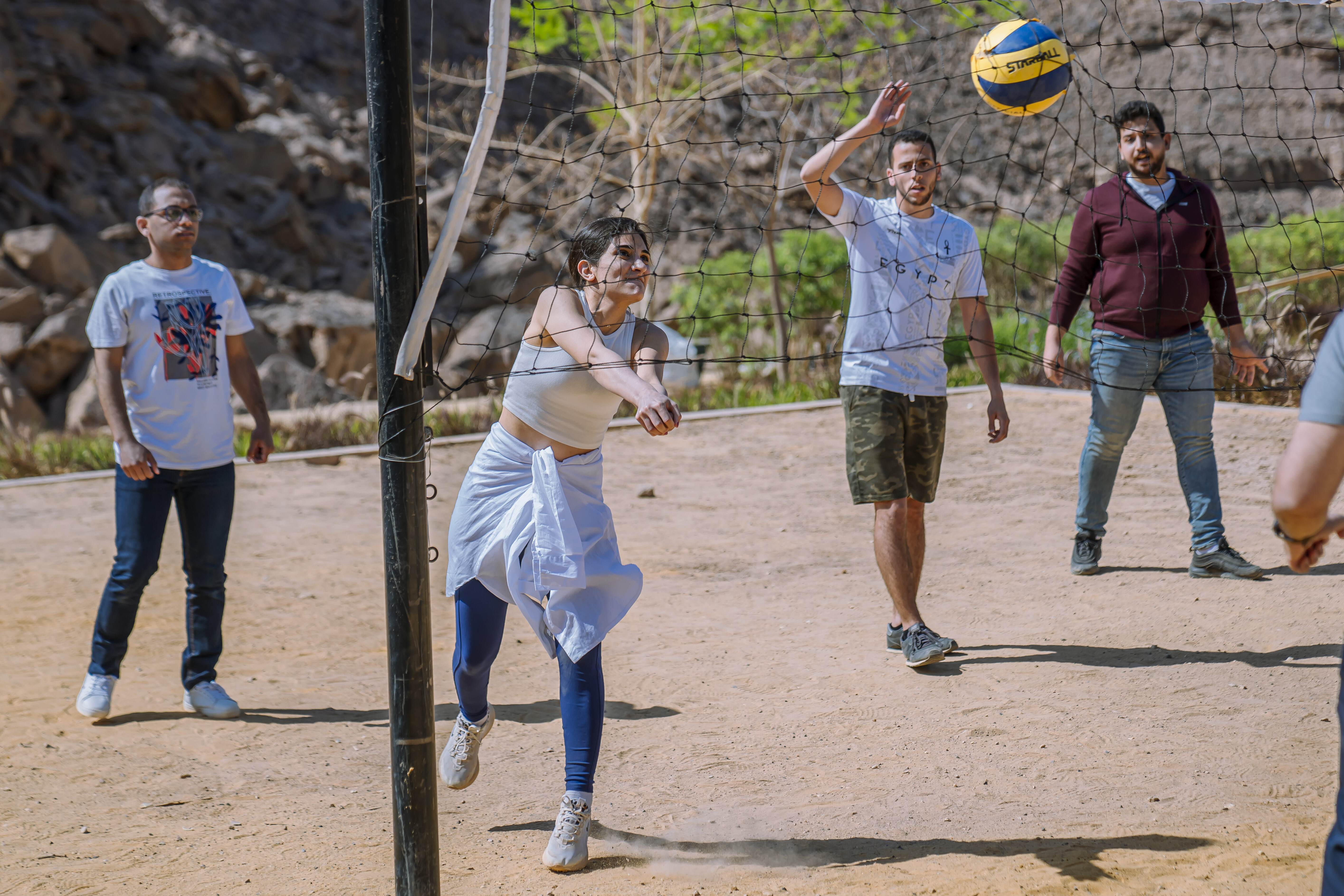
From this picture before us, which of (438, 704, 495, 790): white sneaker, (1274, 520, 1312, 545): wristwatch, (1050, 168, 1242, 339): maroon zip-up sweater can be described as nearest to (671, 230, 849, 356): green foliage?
(1050, 168, 1242, 339): maroon zip-up sweater

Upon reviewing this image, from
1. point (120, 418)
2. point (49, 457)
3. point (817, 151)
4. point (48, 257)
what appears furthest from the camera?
point (48, 257)

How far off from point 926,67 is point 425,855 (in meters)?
17.6

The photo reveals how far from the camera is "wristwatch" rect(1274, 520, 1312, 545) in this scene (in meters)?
2.03

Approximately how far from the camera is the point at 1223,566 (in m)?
5.50

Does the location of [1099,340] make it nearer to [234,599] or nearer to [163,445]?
[163,445]

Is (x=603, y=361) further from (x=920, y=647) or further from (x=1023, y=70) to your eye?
(x=1023, y=70)

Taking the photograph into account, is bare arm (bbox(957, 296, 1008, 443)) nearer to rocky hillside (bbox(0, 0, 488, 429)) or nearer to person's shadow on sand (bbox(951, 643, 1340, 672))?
person's shadow on sand (bbox(951, 643, 1340, 672))

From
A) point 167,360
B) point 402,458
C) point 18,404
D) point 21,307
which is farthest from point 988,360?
point 21,307

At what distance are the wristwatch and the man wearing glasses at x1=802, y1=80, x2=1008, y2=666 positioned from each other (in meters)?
2.43

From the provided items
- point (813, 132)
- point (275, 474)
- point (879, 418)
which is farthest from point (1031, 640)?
point (813, 132)

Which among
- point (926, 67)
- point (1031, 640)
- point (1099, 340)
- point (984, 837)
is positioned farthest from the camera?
point (926, 67)

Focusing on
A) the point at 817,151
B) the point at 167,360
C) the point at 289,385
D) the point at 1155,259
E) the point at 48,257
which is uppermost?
the point at 817,151

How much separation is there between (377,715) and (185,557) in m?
0.91

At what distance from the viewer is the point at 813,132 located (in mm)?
15023
